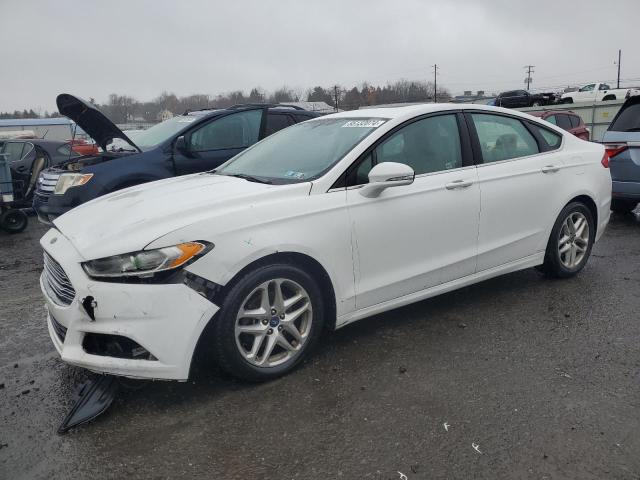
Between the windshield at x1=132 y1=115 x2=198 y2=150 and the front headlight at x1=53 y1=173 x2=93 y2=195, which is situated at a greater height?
the windshield at x1=132 y1=115 x2=198 y2=150

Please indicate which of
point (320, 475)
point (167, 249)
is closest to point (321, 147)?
point (167, 249)

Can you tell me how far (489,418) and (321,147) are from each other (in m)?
2.08

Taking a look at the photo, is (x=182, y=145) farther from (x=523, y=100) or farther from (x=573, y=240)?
(x=523, y=100)

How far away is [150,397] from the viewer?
3154mm

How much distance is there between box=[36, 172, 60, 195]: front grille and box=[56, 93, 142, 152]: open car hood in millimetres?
755

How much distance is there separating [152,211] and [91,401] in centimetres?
110

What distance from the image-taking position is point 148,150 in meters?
6.87

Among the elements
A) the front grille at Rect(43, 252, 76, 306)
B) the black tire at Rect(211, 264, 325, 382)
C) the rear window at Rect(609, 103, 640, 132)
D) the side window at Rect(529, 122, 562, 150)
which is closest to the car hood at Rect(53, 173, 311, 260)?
the front grille at Rect(43, 252, 76, 306)

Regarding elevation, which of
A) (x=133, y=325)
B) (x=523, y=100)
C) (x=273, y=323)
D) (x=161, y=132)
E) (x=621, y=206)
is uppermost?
(x=523, y=100)

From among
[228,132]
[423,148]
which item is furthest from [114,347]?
[228,132]

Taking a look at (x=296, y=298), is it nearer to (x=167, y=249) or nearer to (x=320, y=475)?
(x=167, y=249)

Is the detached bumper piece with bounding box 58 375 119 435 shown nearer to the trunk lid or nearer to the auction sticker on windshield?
the auction sticker on windshield

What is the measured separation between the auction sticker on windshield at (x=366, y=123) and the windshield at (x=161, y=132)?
3.75m

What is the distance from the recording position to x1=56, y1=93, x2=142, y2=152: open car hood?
6653 millimetres
